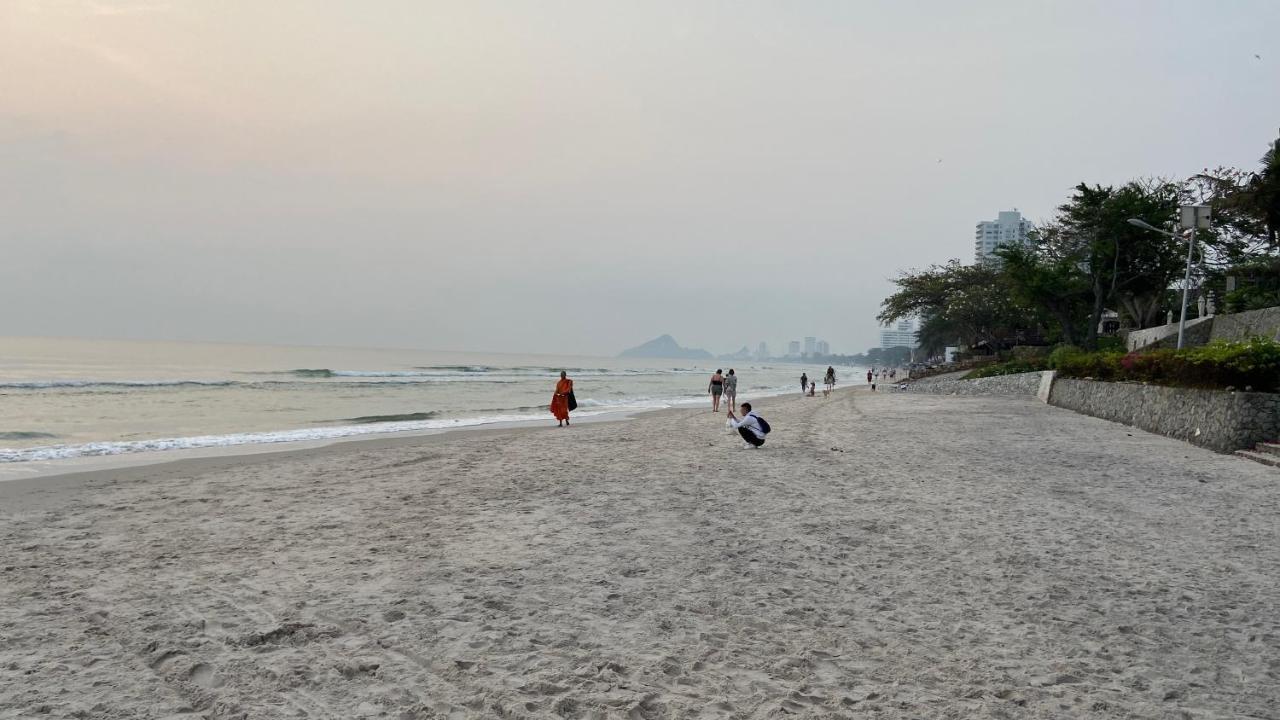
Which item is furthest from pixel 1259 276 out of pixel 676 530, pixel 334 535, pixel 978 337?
pixel 334 535

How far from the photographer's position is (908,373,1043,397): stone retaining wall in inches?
1411

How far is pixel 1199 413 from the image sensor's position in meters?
14.6

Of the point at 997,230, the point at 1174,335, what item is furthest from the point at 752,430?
the point at 997,230

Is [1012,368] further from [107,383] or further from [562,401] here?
[107,383]

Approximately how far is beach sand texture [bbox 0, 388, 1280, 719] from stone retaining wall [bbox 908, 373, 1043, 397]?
27.1 meters

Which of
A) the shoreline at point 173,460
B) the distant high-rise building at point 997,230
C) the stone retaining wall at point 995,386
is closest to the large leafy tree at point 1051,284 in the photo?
the stone retaining wall at point 995,386

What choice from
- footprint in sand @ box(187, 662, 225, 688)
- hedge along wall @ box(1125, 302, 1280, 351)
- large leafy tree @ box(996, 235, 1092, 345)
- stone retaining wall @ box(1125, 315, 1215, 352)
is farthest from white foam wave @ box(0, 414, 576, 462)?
large leafy tree @ box(996, 235, 1092, 345)

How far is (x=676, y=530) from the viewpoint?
23.9ft

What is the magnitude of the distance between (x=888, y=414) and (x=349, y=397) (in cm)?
2455

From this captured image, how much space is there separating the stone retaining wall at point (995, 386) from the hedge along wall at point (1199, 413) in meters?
14.4

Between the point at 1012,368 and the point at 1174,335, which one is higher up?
the point at 1174,335

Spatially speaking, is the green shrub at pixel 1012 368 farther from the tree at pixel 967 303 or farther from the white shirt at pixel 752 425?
the white shirt at pixel 752 425

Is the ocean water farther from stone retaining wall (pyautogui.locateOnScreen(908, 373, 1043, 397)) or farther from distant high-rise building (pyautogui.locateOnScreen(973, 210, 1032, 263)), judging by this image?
distant high-rise building (pyautogui.locateOnScreen(973, 210, 1032, 263))

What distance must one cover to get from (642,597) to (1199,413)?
14.9 metres
